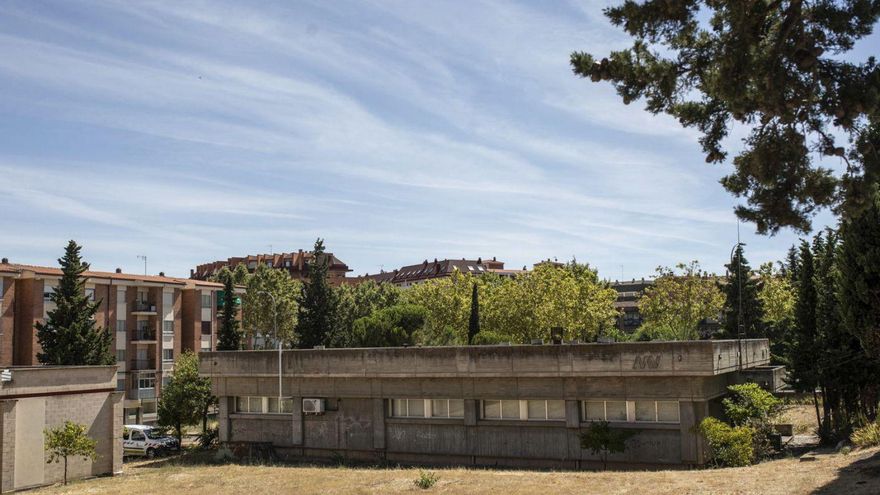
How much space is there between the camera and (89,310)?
54.1 meters

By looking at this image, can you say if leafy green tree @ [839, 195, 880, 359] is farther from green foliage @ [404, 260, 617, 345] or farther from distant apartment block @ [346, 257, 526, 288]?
distant apartment block @ [346, 257, 526, 288]

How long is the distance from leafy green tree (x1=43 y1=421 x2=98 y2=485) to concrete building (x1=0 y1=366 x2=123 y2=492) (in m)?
0.49

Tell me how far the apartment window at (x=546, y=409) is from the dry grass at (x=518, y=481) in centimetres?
434

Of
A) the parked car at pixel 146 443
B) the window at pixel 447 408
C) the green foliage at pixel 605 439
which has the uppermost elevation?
the window at pixel 447 408

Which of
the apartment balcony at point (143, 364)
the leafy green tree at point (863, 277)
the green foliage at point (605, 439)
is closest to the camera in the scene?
the leafy green tree at point (863, 277)

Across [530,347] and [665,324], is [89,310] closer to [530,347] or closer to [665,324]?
[530,347]

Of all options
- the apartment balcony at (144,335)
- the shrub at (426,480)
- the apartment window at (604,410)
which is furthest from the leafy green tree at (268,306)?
the shrub at (426,480)

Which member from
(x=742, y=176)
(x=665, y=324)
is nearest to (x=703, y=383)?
(x=742, y=176)

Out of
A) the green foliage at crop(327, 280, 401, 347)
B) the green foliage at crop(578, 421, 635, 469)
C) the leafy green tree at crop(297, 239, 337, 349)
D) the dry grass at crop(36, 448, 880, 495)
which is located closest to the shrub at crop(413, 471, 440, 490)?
the dry grass at crop(36, 448, 880, 495)

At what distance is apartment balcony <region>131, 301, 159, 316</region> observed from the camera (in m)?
65.3

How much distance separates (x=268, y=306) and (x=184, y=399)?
4018 cm

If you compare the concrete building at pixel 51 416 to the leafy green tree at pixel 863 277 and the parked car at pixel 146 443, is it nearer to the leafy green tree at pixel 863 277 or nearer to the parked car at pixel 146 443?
the parked car at pixel 146 443

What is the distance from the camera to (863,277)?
20.8 meters

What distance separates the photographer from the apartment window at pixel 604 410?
2880cm
